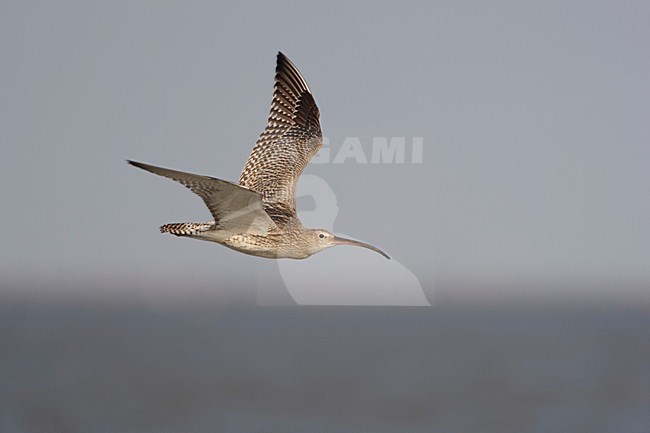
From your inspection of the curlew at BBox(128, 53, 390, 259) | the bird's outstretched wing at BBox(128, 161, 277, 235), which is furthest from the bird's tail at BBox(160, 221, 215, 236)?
the bird's outstretched wing at BBox(128, 161, 277, 235)

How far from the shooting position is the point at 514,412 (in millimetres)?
66688

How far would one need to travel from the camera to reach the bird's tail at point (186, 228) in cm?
1565

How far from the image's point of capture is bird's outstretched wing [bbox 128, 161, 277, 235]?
575 inches

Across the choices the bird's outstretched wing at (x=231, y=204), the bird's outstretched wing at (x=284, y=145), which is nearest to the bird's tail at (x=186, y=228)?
the bird's outstretched wing at (x=231, y=204)

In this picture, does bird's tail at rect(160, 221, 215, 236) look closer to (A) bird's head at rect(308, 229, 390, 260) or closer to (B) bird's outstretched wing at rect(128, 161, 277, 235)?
(B) bird's outstretched wing at rect(128, 161, 277, 235)

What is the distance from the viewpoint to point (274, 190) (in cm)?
1731

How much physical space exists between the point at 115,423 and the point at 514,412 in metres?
19.6

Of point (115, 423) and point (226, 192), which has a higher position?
point (226, 192)

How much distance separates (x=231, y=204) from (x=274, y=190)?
2027 millimetres

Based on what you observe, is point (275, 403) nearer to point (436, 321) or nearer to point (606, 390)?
point (606, 390)

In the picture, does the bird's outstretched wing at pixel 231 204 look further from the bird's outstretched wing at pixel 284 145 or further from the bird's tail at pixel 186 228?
the bird's outstretched wing at pixel 284 145

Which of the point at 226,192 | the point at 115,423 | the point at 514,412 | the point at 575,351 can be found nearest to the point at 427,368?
the point at 575,351

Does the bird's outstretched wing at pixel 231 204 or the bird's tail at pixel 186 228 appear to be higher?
the bird's outstretched wing at pixel 231 204

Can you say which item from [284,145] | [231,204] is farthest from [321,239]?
[284,145]
